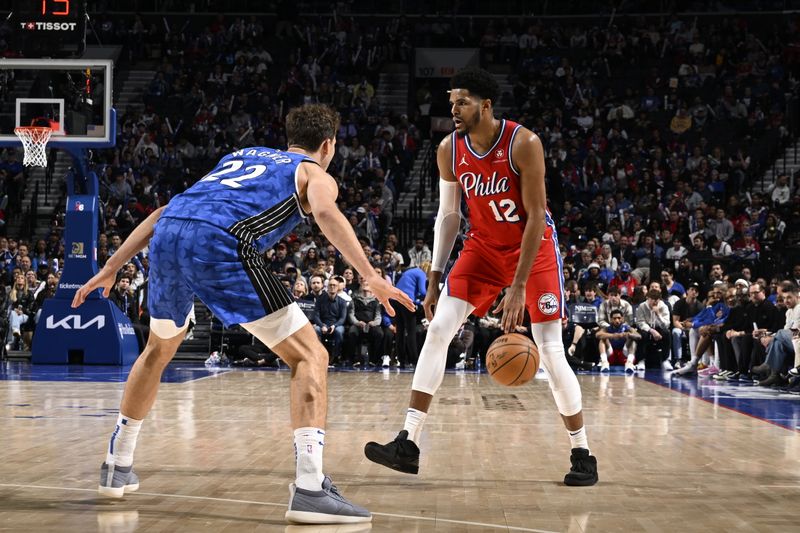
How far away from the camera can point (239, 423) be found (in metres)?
7.21

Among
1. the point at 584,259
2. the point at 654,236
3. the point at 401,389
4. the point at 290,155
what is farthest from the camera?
the point at 654,236

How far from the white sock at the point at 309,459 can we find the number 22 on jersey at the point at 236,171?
1.07 m

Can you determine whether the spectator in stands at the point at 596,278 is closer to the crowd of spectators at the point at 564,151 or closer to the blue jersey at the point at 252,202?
the crowd of spectators at the point at 564,151

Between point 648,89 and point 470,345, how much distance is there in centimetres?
1130

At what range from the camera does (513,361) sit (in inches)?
191

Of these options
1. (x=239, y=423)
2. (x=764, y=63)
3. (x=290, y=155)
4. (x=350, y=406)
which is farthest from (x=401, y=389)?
(x=764, y=63)

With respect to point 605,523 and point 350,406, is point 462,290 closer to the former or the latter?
point 605,523

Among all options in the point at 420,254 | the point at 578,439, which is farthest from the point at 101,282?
the point at 420,254

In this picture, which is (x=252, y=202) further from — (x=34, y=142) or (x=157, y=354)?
(x=34, y=142)

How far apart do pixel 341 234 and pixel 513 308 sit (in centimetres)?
116

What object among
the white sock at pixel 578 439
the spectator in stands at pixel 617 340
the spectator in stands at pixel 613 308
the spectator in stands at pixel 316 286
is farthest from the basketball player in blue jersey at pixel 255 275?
the spectator in stands at pixel 613 308

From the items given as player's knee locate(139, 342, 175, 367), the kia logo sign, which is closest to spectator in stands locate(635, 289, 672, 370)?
the kia logo sign

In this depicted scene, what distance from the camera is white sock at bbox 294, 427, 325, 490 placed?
3791 mm

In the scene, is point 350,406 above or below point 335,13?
below
